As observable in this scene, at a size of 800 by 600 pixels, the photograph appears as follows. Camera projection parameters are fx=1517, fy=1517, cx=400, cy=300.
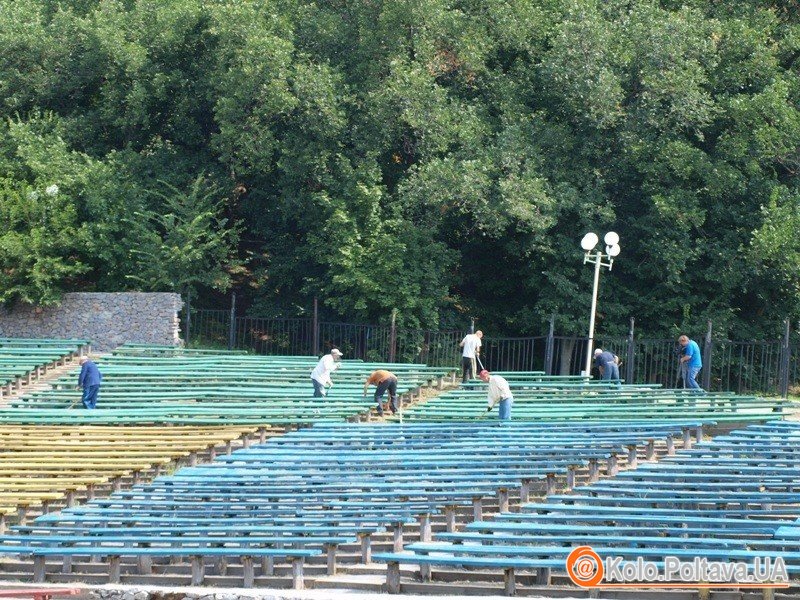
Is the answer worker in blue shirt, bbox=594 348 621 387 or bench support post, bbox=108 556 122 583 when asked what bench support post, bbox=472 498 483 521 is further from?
worker in blue shirt, bbox=594 348 621 387

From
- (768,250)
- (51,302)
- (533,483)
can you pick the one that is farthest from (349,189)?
(533,483)

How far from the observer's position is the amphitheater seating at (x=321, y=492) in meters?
16.7

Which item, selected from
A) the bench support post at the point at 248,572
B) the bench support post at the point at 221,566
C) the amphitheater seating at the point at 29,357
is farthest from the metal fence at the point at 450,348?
the bench support post at the point at 248,572

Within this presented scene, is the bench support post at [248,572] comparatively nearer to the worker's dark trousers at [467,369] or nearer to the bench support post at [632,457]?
the bench support post at [632,457]

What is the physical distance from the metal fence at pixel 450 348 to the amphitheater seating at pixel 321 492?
35.7 feet

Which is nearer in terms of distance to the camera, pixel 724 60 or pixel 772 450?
pixel 772 450

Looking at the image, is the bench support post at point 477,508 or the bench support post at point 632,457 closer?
the bench support post at point 477,508

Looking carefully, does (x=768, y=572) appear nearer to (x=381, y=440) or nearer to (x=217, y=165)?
(x=381, y=440)

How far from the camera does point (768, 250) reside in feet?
109

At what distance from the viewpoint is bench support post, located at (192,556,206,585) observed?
16500mm

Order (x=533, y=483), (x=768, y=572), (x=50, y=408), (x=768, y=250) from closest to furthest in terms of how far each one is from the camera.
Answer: (x=768, y=572), (x=533, y=483), (x=50, y=408), (x=768, y=250)

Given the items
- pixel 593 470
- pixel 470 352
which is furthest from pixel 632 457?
pixel 470 352

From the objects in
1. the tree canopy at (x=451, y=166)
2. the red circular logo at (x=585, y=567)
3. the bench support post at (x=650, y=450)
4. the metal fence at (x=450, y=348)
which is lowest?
the red circular logo at (x=585, y=567)

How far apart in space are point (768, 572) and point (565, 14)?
24.5m
